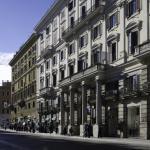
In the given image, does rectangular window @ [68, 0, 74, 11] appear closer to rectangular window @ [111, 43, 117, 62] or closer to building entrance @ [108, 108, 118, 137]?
rectangular window @ [111, 43, 117, 62]

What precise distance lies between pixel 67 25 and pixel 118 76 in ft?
71.5

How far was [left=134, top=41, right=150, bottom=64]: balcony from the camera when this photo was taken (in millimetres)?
40812

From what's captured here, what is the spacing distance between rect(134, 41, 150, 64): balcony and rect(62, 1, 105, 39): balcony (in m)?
12.5

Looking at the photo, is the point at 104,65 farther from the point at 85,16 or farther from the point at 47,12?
the point at 47,12

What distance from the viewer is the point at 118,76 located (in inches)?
1965

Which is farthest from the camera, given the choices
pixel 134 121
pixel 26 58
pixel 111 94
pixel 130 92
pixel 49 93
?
pixel 26 58

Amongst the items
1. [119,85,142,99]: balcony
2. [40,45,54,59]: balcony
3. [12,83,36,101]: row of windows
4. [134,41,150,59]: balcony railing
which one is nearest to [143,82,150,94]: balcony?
[119,85,142,99]: balcony

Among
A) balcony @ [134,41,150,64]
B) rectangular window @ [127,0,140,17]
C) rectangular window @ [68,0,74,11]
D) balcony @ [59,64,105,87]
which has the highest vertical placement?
rectangular window @ [68,0,74,11]

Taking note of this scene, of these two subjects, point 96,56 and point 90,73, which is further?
point 96,56

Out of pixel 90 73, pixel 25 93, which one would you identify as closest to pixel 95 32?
pixel 90 73

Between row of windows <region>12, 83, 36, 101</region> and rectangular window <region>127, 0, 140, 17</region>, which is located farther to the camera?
row of windows <region>12, 83, 36, 101</region>

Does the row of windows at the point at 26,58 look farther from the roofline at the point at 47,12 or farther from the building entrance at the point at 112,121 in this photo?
the building entrance at the point at 112,121

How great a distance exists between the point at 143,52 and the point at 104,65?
11.2 meters

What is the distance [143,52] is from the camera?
41.4 meters
